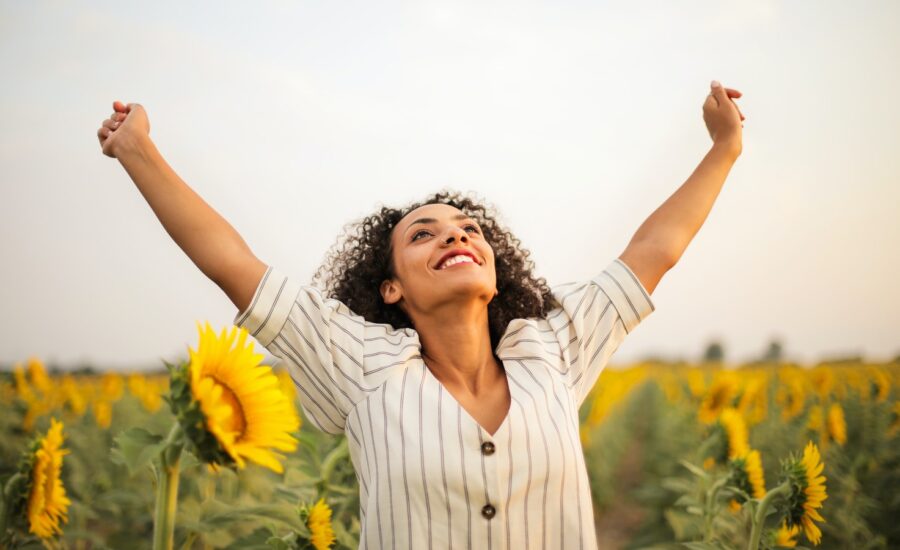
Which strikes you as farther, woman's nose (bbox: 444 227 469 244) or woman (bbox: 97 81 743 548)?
woman's nose (bbox: 444 227 469 244)

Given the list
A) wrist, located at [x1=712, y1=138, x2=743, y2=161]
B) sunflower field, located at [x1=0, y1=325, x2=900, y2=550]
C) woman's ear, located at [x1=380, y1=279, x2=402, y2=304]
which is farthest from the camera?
wrist, located at [x1=712, y1=138, x2=743, y2=161]

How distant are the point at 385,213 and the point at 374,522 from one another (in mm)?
1297

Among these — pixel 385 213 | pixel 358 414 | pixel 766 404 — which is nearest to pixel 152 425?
pixel 385 213

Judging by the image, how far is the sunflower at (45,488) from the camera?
2160 mm

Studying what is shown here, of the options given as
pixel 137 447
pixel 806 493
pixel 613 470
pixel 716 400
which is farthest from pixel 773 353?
pixel 137 447

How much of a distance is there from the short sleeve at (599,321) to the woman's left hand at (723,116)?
67 centimetres

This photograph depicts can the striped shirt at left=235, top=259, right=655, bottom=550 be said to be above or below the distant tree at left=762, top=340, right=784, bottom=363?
below

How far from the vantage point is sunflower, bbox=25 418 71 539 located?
7.09ft

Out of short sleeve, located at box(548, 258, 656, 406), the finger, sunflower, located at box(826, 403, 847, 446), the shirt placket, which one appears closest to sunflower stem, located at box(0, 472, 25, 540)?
the shirt placket

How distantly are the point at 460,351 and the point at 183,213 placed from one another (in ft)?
2.88

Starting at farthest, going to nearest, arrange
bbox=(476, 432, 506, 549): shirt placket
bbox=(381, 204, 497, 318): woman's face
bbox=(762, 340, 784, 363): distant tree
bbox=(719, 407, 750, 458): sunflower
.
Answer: bbox=(762, 340, 784, 363): distant tree
bbox=(719, 407, 750, 458): sunflower
bbox=(381, 204, 497, 318): woman's face
bbox=(476, 432, 506, 549): shirt placket

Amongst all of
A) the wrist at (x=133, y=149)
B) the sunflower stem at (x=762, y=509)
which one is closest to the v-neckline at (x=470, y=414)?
the wrist at (x=133, y=149)

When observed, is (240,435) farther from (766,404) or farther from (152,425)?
(766,404)

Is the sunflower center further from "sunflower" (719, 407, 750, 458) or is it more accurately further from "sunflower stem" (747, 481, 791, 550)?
"sunflower" (719, 407, 750, 458)
